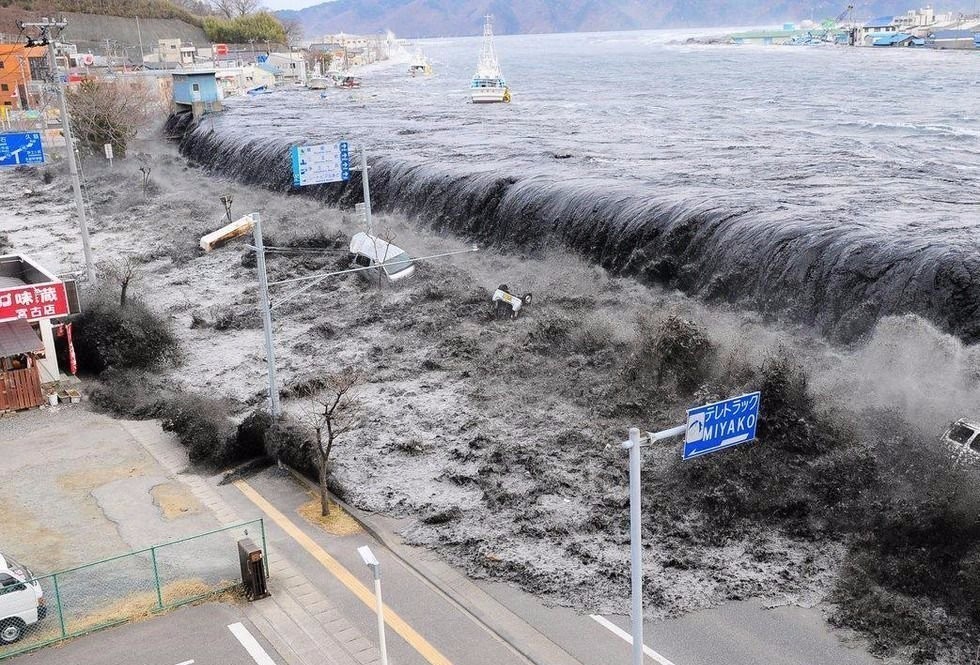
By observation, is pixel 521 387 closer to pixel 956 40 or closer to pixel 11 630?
pixel 11 630

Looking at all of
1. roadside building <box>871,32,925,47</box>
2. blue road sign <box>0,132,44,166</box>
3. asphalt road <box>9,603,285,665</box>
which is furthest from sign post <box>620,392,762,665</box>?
roadside building <box>871,32,925,47</box>

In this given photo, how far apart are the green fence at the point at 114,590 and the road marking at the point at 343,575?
1.68 metres

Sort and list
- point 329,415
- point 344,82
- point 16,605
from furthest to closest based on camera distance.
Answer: point 344,82, point 329,415, point 16,605

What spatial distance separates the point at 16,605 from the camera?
16.7 metres

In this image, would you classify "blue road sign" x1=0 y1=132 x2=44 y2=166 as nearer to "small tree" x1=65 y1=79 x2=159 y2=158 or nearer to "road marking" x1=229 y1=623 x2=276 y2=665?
"road marking" x1=229 y1=623 x2=276 y2=665

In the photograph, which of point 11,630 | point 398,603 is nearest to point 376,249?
point 398,603

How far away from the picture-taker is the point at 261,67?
135 metres

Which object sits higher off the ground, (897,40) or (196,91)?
(897,40)

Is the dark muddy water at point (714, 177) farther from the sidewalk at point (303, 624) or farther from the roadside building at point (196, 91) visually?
the sidewalk at point (303, 624)

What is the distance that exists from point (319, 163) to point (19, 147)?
33.7 ft

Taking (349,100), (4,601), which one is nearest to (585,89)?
(349,100)

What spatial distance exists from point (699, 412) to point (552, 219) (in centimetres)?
3297

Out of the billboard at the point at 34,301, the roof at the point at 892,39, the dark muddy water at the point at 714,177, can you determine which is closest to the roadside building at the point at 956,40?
the roof at the point at 892,39

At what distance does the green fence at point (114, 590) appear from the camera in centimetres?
1680
